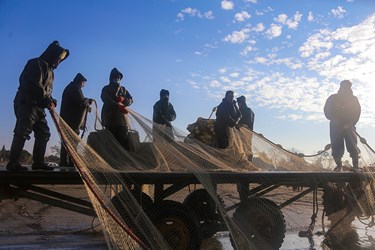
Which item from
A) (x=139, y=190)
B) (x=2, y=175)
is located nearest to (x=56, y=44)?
(x=2, y=175)

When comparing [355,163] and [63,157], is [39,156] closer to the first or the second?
[63,157]

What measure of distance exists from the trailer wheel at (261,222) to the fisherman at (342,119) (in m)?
2.28

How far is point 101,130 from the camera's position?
606cm

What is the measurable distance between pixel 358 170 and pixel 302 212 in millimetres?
2444

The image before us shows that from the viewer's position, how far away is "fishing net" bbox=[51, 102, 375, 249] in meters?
4.79

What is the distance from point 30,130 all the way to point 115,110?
1.68 metres

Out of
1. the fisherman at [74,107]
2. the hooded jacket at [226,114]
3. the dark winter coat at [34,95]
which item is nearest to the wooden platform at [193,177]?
the dark winter coat at [34,95]

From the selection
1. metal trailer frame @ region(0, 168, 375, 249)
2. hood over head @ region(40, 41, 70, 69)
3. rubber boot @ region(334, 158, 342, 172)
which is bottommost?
metal trailer frame @ region(0, 168, 375, 249)

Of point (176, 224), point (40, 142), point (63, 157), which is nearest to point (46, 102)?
point (40, 142)

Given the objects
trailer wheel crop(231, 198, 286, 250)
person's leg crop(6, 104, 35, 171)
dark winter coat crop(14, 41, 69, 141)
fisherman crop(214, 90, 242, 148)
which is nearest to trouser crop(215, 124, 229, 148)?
fisherman crop(214, 90, 242, 148)

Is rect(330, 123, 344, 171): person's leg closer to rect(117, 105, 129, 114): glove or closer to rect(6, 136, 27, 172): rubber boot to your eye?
rect(117, 105, 129, 114): glove

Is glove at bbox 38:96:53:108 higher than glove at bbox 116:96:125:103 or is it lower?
lower

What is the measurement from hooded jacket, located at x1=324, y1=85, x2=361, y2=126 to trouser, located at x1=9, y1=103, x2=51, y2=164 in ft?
19.0

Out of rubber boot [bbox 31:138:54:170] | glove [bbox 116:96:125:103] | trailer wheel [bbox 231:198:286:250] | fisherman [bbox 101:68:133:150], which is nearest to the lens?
rubber boot [bbox 31:138:54:170]
